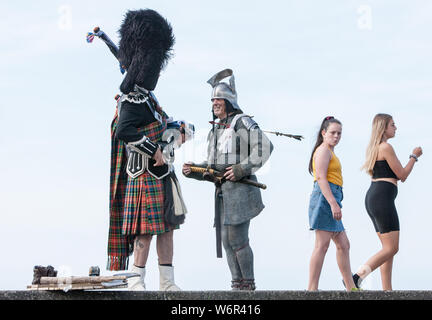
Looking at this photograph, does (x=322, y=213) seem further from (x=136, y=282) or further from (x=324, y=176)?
(x=136, y=282)

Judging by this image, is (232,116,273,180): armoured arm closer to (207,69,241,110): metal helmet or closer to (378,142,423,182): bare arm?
(207,69,241,110): metal helmet

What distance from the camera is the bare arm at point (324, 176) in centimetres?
796

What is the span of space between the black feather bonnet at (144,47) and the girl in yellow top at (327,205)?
1.83m

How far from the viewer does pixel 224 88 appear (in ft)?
27.8

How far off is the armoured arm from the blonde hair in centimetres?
135

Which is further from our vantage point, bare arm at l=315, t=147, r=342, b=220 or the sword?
the sword

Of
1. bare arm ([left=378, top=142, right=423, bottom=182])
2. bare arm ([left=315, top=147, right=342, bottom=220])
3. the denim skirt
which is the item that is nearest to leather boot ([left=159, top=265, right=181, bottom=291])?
the denim skirt

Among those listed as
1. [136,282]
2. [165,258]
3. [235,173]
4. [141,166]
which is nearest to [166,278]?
[165,258]

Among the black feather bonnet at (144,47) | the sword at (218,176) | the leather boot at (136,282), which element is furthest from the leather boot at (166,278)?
the black feather bonnet at (144,47)

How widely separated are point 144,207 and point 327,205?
6.02 feet

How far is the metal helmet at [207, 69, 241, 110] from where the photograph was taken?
8.44 metres

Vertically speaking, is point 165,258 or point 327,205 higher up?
point 327,205
